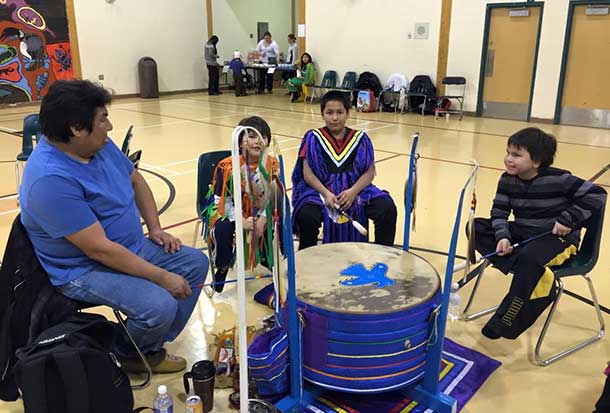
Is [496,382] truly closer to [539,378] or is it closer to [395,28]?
[539,378]

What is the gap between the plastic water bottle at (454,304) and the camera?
2.50 m

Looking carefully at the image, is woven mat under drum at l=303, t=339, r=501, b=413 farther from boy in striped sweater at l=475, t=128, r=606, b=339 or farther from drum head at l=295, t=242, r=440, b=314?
drum head at l=295, t=242, r=440, b=314

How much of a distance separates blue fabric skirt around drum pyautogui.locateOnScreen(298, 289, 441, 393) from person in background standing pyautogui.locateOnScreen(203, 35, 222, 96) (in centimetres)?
1162

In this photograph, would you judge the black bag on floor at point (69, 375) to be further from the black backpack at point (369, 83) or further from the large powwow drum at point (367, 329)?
the black backpack at point (369, 83)

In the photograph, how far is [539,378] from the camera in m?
2.22

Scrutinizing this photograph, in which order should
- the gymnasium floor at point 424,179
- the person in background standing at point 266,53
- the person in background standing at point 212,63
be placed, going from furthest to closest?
the person in background standing at point 266,53
the person in background standing at point 212,63
the gymnasium floor at point 424,179

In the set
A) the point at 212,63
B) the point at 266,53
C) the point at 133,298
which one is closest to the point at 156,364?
the point at 133,298

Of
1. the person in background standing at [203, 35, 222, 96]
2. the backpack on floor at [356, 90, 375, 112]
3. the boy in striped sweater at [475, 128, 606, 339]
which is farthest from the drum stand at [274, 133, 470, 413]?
the person in background standing at [203, 35, 222, 96]

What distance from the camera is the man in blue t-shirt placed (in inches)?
72.8

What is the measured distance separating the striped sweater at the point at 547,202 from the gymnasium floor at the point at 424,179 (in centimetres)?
54

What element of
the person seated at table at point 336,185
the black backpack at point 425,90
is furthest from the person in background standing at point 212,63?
the person seated at table at point 336,185

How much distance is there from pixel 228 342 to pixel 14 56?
10.2m

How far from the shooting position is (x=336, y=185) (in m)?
3.05

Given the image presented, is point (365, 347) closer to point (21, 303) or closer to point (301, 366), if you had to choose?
point (301, 366)
